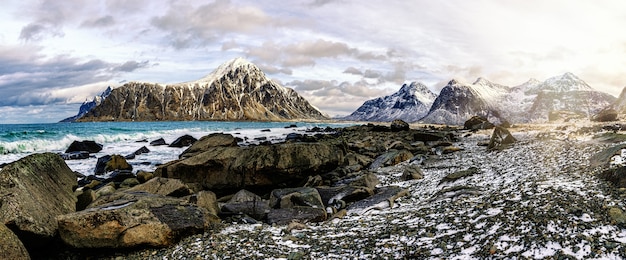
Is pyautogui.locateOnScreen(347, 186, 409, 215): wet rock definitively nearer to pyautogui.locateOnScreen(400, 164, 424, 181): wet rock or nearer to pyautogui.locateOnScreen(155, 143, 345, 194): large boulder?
pyautogui.locateOnScreen(400, 164, 424, 181): wet rock

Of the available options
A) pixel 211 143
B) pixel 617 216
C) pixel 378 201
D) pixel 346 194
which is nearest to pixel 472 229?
pixel 617 216

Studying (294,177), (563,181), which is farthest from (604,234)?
(294,177)

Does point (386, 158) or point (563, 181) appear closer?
point (563, 181)

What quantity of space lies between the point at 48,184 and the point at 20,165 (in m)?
1.14

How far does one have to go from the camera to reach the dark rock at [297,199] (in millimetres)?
14667

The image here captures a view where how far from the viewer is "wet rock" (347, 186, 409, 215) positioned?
13.7m

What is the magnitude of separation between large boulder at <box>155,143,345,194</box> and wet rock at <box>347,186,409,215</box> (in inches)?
217

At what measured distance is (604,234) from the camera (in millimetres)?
6863

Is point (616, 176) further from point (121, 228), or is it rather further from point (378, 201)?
point (121, 228)

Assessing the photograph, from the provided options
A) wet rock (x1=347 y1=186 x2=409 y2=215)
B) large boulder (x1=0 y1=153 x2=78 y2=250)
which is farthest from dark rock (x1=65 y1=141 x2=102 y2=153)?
wet rock (x1=347 y1=186 x2=409 y2=215)

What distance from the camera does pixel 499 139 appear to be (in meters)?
28.8

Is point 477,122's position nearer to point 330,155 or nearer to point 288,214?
point 330,155

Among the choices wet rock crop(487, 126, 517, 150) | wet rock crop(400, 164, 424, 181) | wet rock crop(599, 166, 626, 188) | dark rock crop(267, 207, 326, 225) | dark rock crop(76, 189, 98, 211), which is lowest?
dark rock crop(267, 207, 326, 225)

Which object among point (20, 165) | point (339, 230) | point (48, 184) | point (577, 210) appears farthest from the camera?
point (48, 184)
